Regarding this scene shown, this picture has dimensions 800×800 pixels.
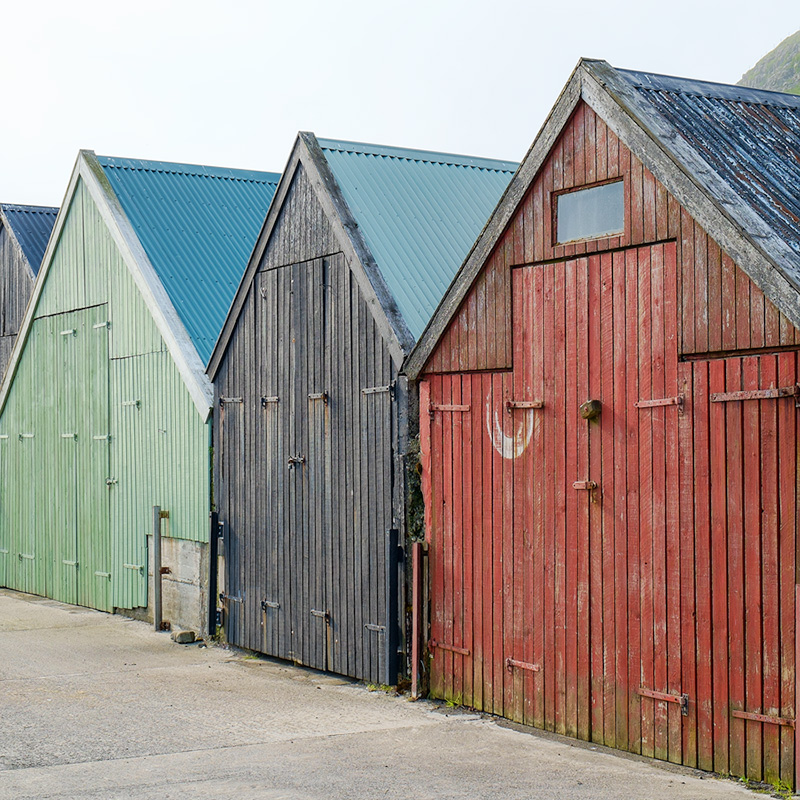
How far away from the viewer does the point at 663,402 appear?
28.1 feet

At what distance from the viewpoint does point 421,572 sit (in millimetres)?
11133

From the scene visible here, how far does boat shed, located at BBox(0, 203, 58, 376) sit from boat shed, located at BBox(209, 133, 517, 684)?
27.0 ft

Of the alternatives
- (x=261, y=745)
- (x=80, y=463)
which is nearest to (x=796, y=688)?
(x=261, y=745)

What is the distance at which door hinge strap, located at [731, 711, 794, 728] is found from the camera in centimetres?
758

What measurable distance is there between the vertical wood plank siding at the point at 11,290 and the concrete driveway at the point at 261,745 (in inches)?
378

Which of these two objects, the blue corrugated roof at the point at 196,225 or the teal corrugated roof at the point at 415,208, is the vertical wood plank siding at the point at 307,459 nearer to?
the teal corrugated roof at the point at 415,208

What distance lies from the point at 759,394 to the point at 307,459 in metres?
6.06

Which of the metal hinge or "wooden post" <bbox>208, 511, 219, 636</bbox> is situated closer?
the metal hinge

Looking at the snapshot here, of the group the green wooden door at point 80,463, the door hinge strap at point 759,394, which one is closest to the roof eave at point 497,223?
the door hinge strap at point 759,394

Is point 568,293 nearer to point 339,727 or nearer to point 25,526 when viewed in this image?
point 339,727

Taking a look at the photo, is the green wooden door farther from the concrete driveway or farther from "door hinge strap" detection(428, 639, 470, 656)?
"door hinge strap" detection(428, 639, 470, 656)

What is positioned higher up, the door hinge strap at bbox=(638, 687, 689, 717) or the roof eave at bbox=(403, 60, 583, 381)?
the roof eave at bbox=(403, 60, 583, 381)

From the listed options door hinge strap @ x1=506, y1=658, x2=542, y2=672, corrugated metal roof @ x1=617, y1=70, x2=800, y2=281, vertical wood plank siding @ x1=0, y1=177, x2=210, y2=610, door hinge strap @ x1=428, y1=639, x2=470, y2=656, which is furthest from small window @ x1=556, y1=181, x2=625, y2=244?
vertical wood plank siding @ x1=0, y1=177, x2=210, y2=610

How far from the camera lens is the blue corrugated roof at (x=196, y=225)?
1609 centimetres
